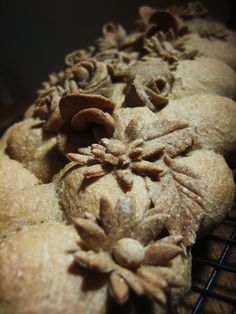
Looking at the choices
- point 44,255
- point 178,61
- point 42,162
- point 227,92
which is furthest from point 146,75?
point 44,255

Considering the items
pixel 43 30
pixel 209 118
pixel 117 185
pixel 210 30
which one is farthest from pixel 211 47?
pixel 43 30

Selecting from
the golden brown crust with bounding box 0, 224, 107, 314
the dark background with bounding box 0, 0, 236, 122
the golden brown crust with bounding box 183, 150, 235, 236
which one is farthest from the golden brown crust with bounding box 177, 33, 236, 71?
the dark background with bounding box 0, 0, 236, 122

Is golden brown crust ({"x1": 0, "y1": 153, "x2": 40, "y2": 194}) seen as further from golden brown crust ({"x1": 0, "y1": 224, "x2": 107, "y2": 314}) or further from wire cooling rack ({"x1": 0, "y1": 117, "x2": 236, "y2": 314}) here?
wire cooling rack ({"x1": 0, "y1": 117, "x2": 236, "y2": 314})

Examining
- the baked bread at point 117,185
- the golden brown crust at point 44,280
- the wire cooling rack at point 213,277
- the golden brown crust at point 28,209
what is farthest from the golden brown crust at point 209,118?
the golden brown crust at point 44,280

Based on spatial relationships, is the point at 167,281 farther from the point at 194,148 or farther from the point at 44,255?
the point at 194,148

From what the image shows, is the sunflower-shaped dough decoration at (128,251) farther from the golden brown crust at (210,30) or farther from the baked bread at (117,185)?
the golden brown crust at (210,30)

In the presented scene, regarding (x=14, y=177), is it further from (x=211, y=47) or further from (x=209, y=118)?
(x=211, y=47)
